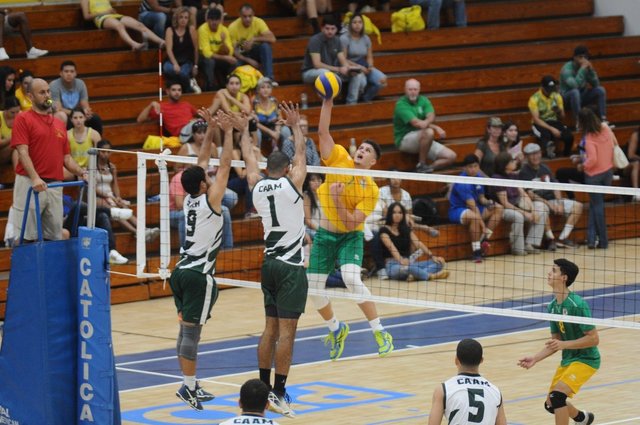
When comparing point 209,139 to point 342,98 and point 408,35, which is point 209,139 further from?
point 408,35

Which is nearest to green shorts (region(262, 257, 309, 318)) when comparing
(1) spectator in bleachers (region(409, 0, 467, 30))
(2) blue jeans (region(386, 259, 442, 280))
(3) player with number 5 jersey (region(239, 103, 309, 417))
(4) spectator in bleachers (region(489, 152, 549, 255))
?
(3) player with number 5 jersey (region(239, 103, 309, 417))

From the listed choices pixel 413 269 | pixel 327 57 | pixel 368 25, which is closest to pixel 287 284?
pixel 413 269

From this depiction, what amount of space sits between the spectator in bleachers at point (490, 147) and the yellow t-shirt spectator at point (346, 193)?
762 centimetres

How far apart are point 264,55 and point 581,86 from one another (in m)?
6.29

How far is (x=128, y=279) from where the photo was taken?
18.6 meters

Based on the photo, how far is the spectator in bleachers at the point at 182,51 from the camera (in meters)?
21.6

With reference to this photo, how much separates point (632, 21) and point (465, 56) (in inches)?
179

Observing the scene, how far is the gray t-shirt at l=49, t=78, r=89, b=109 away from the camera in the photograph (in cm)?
1969

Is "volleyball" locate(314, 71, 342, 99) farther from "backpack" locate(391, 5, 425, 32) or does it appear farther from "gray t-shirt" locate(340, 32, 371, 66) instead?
"backpack" locate(391, 5, 425, 32)

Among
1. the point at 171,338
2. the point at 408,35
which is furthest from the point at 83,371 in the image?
the point at 408,35

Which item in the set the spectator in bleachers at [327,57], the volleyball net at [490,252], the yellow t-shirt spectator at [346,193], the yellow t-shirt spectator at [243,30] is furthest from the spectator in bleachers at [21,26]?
the yellow t-shirt spectator at [346,193]

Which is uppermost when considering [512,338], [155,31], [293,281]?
[155,31]

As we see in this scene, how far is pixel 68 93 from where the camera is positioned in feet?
64.8

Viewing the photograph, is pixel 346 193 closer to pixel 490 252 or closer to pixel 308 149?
pixel 308 149
